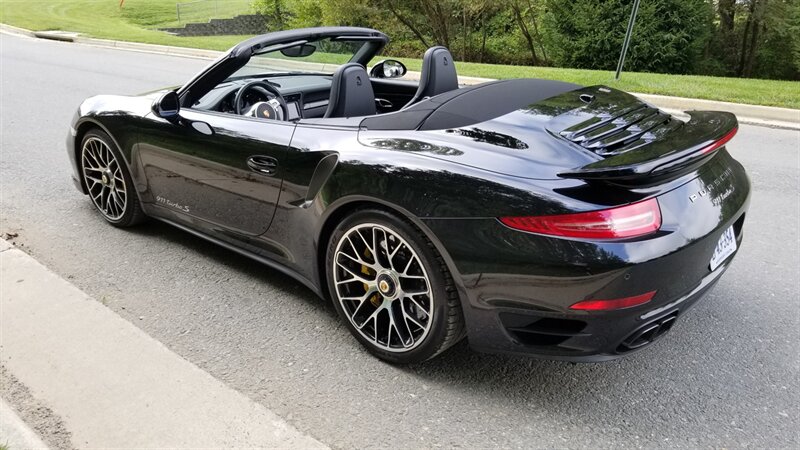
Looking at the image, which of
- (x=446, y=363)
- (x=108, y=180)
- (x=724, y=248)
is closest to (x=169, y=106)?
(x=108, y=180)

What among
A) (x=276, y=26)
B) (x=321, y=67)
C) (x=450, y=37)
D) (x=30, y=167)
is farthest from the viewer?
(x=276, y=26)

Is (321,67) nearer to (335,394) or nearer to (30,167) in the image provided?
(335,394)

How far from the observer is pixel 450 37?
23.9 metres

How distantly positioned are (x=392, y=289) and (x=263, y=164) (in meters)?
0.96

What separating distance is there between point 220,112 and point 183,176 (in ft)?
1.45

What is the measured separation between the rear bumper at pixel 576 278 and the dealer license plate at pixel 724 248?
70 millimetres

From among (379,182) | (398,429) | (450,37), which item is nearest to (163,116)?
(379,182)

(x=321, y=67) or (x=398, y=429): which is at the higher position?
(x=321, y=67)

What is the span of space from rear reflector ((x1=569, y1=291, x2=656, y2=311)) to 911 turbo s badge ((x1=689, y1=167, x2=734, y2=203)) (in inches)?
19.0

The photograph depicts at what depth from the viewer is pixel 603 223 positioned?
2.18 meters

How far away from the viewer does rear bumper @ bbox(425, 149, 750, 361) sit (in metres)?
2.18

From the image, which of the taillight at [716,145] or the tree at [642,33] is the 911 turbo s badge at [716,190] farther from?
the tree at [642,33]

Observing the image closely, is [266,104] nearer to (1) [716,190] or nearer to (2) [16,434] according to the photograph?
(2) [16,434]

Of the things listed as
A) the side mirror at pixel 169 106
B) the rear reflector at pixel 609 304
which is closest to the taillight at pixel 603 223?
the rear reflector at pixel 609 304
